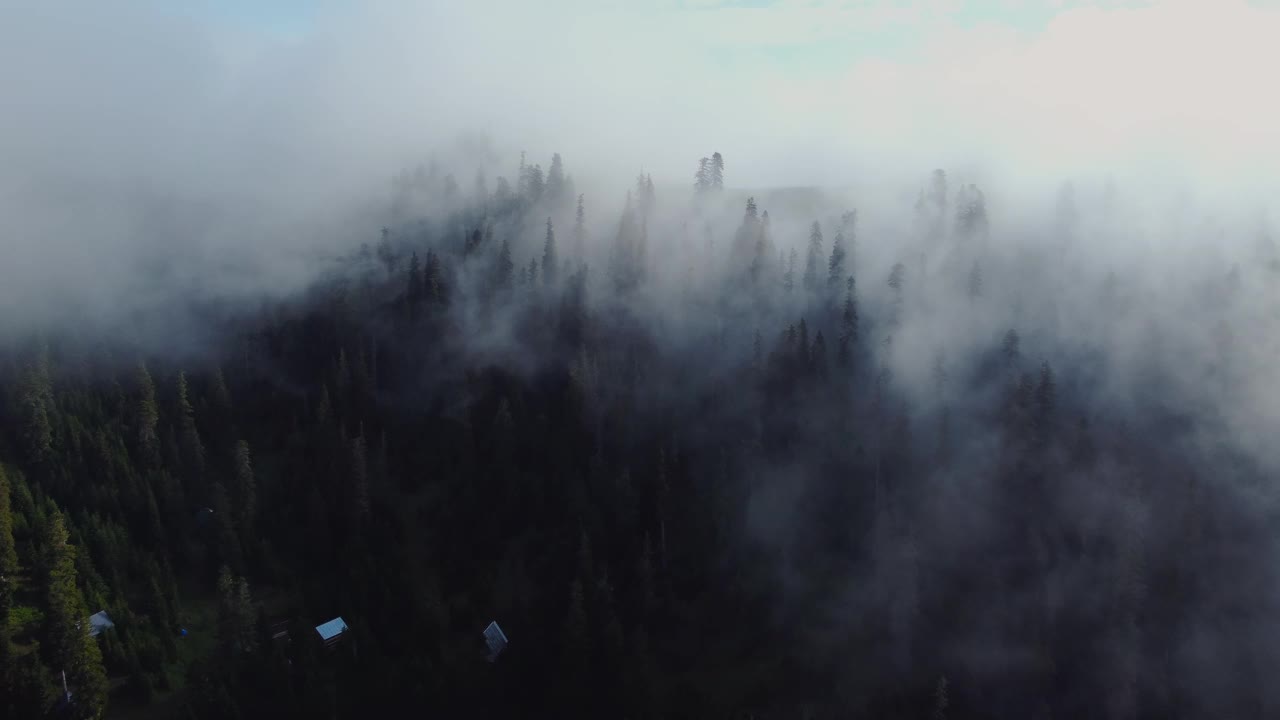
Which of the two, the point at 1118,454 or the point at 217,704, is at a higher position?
the point at 1118,454

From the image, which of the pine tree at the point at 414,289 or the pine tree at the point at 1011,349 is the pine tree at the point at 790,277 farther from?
the pine tree at the point at 414,289

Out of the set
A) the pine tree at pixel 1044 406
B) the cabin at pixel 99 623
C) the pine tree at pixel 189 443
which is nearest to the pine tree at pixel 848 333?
the pine tree at pixel 1044 406

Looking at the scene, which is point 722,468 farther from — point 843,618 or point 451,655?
point 451,655

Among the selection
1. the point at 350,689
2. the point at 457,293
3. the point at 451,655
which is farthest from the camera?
the point at 457,293

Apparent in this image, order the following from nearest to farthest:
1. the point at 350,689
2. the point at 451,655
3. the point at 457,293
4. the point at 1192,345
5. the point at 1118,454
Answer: the point at 350,689 < the point at 451,655 < the point at 1118,454 < the point at 1192,345 < the point at 457,293

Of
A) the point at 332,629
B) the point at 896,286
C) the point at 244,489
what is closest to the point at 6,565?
the point at 244,489

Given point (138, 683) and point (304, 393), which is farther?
point (304, 393)

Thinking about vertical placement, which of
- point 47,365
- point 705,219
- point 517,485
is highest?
point 705,219

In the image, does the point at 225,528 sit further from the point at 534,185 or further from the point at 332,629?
the point at 534,185

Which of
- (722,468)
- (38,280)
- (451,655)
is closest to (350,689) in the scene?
(451,655)
